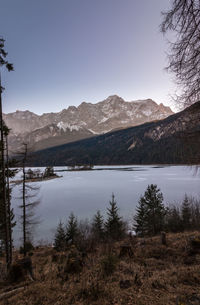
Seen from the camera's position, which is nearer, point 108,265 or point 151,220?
point 108,265

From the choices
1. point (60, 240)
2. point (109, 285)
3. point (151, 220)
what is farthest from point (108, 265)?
point (151, 220)

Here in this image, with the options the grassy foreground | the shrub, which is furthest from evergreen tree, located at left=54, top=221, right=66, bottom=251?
the shrub

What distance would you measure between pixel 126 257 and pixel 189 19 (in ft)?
23.2

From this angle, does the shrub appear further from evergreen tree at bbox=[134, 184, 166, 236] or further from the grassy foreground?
evergreen tree at bbox=[134, 184, 166, 236]

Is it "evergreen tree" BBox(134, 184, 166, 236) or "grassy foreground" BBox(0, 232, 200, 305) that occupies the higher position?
"grassy foreground" BBox(0, 232, 200, 305)

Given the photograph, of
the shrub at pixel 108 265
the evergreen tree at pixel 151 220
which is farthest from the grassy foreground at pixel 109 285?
the evergreen tree at pixel 151 220

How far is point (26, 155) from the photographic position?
11.8m

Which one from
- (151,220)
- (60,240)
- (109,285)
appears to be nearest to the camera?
(109,285)

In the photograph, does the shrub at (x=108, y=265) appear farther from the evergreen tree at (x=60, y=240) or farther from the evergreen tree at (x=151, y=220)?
the evergreen tree at (x=151, y=220)

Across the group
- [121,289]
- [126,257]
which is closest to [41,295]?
[121,289]

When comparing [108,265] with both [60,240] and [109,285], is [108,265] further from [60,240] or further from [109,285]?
[60,240]

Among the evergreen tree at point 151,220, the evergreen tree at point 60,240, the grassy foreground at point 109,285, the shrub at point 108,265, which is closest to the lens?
the grassy foreground at point 109,285

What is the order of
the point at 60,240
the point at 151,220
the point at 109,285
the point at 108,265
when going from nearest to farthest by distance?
the point at 109,285 < the point at 108,265 < the point at 60,240 < the point at 151,220

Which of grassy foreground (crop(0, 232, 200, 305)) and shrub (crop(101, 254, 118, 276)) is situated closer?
grassy foreground (crop(0, 232, 200, 305))
